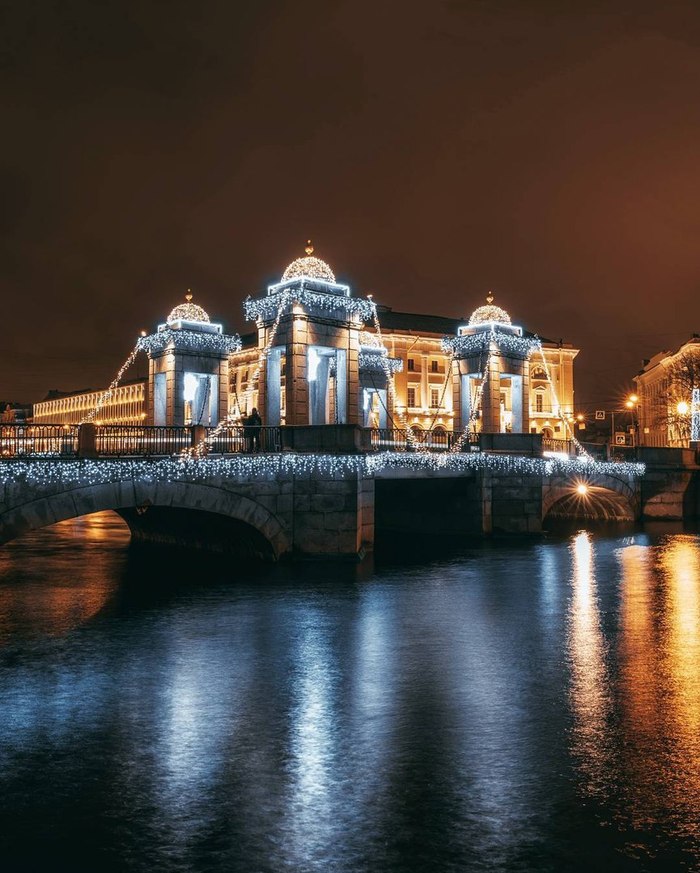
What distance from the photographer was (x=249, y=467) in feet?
86.9

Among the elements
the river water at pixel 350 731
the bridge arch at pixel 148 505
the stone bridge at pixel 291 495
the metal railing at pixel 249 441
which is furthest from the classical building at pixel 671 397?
the river water at pixel 350 731

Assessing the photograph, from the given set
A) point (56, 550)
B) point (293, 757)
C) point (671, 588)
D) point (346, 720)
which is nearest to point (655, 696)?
point (346, 720)

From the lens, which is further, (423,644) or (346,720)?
(423,644)

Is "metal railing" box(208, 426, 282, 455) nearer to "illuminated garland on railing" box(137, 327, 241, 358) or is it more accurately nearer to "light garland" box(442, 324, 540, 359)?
"illuminated garland on railing" box(137, 327, 241, 358)

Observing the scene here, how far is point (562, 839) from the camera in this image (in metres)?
7.94

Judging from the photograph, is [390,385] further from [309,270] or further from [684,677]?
[684,677]

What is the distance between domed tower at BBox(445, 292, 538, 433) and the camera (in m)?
42.0

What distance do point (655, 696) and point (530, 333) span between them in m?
99.3

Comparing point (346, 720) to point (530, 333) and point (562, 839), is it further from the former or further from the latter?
point (530, 333)

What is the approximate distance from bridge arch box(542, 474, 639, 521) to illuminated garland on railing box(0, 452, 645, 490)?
1.28 metres

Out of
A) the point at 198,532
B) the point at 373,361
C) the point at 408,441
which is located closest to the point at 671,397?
the point at 373,361

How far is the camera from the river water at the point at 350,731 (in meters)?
7.92

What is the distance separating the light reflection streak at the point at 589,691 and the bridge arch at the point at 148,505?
9839 mm

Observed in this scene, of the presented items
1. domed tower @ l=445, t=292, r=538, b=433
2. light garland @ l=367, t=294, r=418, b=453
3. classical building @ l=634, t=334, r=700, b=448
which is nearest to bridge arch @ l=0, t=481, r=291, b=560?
light garland @ l=367, t=294, r=418, b=453
